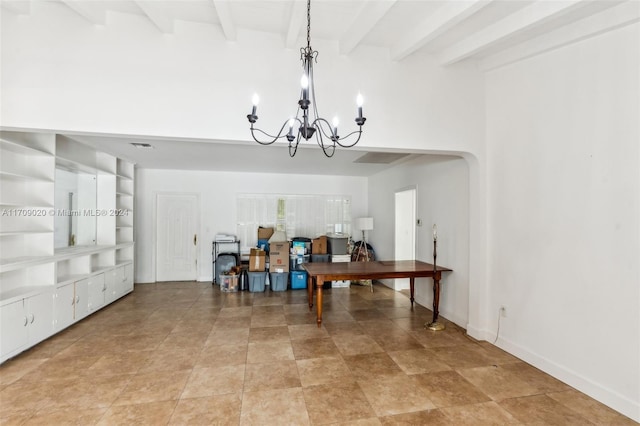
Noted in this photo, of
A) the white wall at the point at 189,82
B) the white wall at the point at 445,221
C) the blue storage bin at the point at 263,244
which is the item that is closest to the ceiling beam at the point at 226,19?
the white wall at the point at 189,82

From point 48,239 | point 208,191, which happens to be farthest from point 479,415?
point 208,191

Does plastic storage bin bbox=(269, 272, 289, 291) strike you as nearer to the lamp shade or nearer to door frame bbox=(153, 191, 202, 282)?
door frame bbox=(153, 191, 202, 282)

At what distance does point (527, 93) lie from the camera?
314 cm

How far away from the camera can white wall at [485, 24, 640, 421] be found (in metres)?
2.29

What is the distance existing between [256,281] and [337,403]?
13.4ft

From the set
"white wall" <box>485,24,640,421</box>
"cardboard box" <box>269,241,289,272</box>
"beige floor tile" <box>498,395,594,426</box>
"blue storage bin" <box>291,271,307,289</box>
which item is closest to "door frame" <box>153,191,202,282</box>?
"cardboard box" <box>269,241,289,272</box>

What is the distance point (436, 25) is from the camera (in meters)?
2.65

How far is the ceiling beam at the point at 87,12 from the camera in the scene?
2516 mm

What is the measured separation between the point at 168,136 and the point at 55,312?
9.24 feet

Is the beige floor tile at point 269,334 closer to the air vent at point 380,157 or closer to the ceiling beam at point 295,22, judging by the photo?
the air vent at point 380,157

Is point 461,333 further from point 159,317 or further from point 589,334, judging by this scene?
point 159,317

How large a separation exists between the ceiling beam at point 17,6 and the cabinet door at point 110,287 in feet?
12.1

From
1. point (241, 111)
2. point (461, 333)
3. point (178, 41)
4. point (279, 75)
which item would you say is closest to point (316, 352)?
point (461, 333)

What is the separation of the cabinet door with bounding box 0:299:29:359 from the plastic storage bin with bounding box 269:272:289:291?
148 inches
